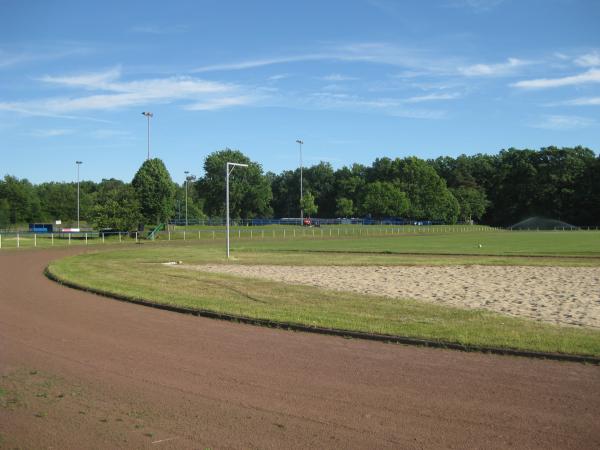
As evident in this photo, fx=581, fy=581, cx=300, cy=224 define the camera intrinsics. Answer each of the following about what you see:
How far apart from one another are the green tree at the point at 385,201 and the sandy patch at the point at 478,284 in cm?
9610

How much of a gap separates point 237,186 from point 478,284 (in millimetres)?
106990

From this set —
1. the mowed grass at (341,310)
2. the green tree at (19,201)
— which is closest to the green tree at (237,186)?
the green tree at (19,201)

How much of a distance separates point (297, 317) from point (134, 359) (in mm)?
4294

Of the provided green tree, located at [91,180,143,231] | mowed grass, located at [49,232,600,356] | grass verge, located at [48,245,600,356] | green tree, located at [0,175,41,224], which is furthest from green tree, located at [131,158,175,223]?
green tree, located at [0,175,41,224]

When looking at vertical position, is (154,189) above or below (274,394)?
above

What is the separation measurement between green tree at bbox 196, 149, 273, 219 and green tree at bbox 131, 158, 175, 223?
183ft

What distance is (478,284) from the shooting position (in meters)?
20.1

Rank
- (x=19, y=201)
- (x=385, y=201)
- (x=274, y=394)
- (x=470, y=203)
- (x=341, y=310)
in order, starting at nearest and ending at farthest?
(x=274, y=394)
(x=341, y=310)
(x=19, y=201)
(x=385, y=201)
(x=470, y=203)

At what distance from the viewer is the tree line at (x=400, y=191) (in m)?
122

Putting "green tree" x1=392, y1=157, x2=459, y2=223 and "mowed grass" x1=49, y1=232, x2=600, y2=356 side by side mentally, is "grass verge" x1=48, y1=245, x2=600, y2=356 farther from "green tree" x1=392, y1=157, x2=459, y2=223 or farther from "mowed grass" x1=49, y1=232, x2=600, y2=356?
"green tree" x1=392, y1=157, x2=459, y2=223

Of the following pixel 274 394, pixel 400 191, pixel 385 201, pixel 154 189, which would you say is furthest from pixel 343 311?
pixel 400 191

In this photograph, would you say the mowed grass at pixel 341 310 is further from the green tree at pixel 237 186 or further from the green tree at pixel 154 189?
the green tree at pixel 237 186

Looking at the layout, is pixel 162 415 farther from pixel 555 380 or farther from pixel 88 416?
pixel 555 380

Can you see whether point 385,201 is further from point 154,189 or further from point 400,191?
point 154,189
